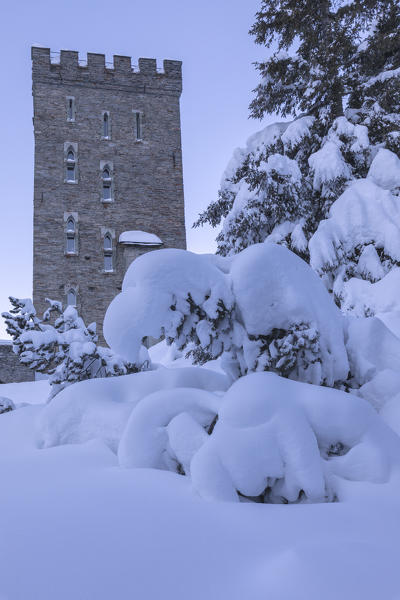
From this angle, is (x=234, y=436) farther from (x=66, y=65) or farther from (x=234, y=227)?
(x=66, y=65)

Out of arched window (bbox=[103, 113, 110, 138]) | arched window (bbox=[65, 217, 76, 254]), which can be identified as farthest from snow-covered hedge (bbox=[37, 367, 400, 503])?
arched window (bbox=[103, 113, 110, 138])

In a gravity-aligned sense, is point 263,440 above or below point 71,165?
below

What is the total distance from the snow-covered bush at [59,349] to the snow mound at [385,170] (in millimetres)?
5662

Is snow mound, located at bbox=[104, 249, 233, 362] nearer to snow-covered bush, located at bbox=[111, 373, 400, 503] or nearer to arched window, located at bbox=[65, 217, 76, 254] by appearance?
snow-covered bush, located at bbox=[111, 373, 400, 503]

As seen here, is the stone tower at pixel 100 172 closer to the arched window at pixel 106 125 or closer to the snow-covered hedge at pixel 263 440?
the arched window at pixel 106 125

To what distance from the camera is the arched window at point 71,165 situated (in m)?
22.8

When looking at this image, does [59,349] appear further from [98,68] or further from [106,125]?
[98,68]

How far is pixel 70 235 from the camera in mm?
22156

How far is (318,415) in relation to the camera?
108 inches

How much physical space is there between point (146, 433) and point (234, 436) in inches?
22.9

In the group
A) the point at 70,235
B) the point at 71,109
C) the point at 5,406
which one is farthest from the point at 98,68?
the point at 5,406

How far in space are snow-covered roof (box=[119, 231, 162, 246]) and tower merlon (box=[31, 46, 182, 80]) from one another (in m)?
7.53

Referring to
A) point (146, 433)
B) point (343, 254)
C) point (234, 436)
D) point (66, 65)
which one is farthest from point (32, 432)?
point (66, 65)

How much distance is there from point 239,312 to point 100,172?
20.7 meters
